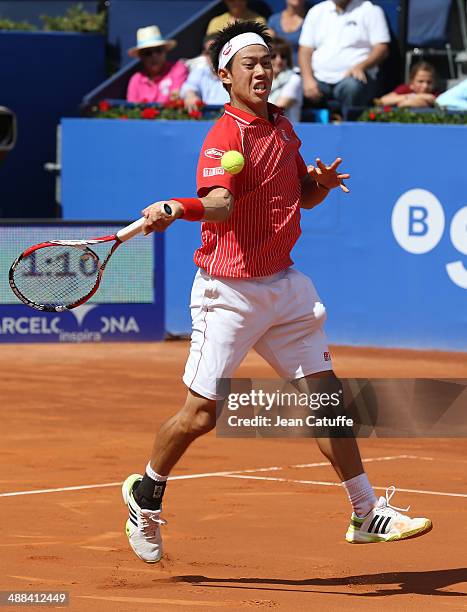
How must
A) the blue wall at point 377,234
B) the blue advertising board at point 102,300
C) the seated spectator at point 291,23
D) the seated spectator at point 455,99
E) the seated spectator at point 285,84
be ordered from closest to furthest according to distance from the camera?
the blue wall at point 377,234 < the blue advertising board at point 102,300 < the seated spectator at point 455,99 < the seated spectator at point 285,84 < the seated spectator at point 291,23

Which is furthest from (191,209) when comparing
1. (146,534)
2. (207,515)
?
(207,515)

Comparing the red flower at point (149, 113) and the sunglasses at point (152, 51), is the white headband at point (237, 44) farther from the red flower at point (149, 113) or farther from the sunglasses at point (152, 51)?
the sunglasses at point (152, 51)

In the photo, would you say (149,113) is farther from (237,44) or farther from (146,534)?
(146,534)

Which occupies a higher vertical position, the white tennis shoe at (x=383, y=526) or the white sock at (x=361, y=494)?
the white sock at (x=361, y=494)

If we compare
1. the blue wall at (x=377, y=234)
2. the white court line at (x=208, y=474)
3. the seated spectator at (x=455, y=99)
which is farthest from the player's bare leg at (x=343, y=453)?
the seated spectator at (x=455, y=99)

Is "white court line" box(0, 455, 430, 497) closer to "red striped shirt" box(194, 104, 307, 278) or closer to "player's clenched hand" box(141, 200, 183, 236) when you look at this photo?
"red striped shirt" box(194, 104, 307, 278)

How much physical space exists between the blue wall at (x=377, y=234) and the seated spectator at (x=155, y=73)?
1501 millimetres

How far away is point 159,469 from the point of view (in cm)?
593

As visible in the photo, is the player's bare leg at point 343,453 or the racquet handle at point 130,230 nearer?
the racquet handle at point 130,230

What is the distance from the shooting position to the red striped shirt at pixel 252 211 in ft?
19.2

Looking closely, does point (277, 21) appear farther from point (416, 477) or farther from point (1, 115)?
point (416, 477)

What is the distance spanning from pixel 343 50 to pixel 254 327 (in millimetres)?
9511

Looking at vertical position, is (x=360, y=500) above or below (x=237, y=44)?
below

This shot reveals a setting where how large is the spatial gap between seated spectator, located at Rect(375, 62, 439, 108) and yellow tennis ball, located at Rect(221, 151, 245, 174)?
8808mm
